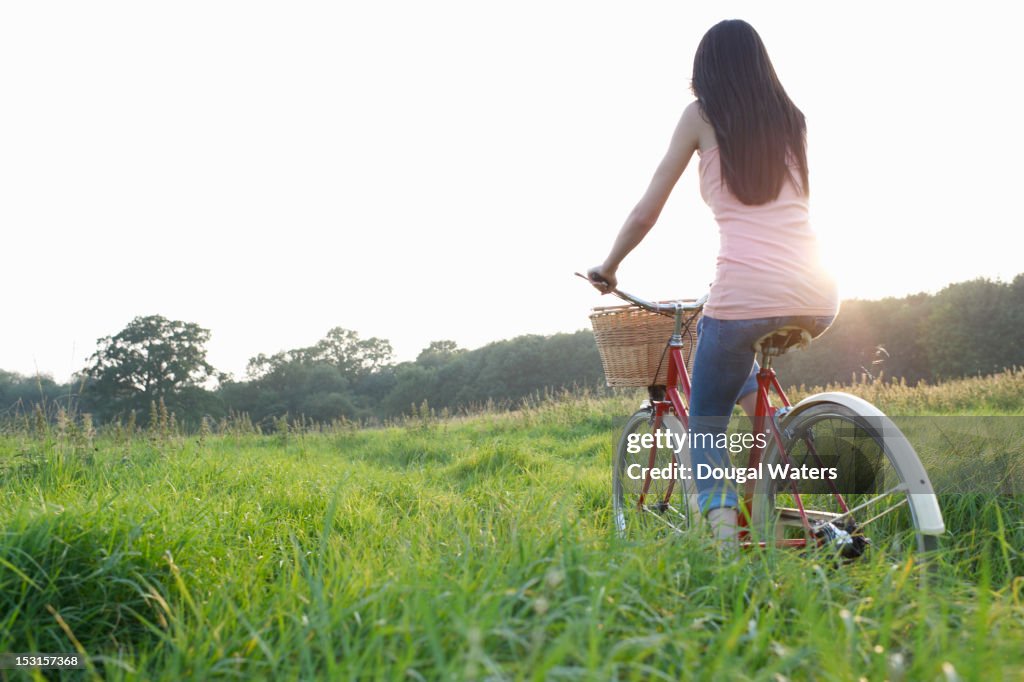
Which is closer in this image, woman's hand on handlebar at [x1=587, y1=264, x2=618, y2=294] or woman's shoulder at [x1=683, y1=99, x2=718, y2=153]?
woman's shoulder at [x1=683, y1=99, x2=718, y2=153]

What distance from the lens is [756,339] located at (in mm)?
2498

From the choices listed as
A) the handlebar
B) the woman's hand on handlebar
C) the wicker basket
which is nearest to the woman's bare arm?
the woman's hand on handlebar

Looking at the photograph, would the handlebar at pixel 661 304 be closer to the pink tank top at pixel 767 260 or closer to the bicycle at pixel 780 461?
the bicycle at pixel 780 461

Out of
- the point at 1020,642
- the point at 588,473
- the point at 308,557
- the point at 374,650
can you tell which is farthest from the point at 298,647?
the point at 588,473

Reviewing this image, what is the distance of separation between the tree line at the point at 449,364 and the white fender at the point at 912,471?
9.21 meters

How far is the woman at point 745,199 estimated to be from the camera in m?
2.44

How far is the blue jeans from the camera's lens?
249cm

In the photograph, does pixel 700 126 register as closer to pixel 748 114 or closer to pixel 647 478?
pixel 748 114

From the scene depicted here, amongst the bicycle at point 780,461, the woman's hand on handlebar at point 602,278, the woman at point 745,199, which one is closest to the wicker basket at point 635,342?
the bicycle at point 780,461

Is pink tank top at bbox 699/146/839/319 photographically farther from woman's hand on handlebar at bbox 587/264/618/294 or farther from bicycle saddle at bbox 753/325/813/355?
woman's hand on handlebar at bbox 587/264/618/294

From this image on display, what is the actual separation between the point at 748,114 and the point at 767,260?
52cm

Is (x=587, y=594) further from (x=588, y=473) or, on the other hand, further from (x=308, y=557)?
(x=588, y=473)

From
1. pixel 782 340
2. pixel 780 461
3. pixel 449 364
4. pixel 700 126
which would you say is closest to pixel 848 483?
pixel 780 461

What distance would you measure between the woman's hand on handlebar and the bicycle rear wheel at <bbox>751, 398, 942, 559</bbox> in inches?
36.8
